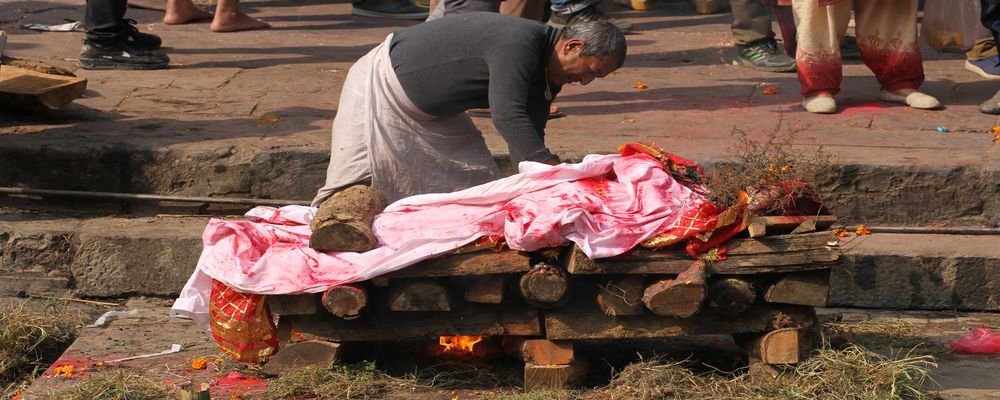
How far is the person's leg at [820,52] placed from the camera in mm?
6508

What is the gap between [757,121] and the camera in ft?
20.9

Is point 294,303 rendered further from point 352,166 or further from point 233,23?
point 233,23

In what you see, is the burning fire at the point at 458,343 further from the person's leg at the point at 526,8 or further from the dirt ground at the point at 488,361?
the person's leg at the point at 526,8

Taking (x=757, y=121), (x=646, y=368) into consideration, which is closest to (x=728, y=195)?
(x=646, y=368)

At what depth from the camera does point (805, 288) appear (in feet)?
14.1

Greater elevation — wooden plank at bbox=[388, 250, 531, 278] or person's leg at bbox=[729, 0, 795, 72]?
wooden plank at bbox=[388, 250, 531, 278]

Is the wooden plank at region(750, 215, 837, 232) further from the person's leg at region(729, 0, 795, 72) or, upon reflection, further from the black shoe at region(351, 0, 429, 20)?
the black shoe at region(351, 0, 429, 20)

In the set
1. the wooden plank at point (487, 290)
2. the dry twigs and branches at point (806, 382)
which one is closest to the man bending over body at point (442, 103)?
the wooden plank at point (487, 290)

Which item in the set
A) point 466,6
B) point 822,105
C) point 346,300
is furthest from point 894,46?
point 346,300

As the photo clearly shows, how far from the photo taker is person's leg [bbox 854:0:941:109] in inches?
260

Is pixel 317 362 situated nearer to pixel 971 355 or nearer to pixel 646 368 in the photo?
pixel 646 368

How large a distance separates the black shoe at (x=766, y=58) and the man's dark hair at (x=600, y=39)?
10.4ft

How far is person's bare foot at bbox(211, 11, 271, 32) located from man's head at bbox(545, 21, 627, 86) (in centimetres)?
456

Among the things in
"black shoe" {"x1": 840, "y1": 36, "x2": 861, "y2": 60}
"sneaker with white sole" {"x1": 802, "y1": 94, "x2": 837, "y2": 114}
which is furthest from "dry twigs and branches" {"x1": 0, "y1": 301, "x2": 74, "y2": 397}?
"black shoe" {"x1": 840, "y1": 36, "x2": 861, "y2": 60}
